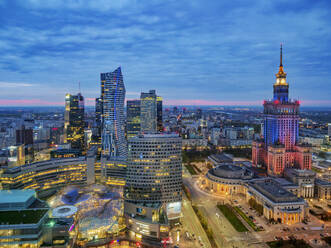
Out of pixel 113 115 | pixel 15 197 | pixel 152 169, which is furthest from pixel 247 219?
pixel 113 115

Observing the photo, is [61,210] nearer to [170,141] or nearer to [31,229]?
[31,229]

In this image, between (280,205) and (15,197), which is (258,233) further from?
(15,197)

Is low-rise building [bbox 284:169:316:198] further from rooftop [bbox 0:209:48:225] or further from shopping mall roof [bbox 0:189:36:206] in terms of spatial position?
shopping mall roof [bbox 0:189:36:206]

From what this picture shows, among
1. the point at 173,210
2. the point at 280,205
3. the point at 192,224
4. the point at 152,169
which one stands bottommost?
the point at 192,224

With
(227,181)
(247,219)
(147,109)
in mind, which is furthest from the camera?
(147,109)

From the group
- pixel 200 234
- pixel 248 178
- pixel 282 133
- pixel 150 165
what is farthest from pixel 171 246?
pixel 282 133
